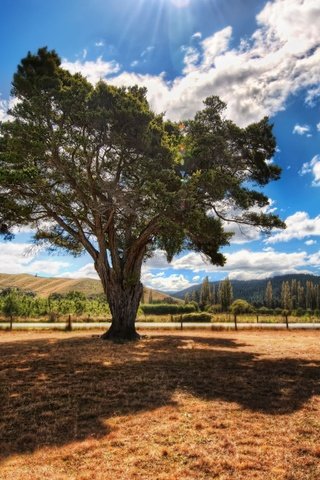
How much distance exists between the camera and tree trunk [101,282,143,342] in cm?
2064

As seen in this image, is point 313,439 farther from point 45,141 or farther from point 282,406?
point 45,141

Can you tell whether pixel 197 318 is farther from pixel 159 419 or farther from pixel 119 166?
pixel 159 419

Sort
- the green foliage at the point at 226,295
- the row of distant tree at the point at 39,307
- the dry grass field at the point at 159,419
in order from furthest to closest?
the green foliage at the point at 226,295, the row of distant tree at the point at 39,307, the dry grass field at the point at 159,419

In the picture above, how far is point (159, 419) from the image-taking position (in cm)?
712

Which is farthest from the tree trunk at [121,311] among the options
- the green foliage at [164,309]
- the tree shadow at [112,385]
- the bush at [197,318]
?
the green foliage at [164,309]

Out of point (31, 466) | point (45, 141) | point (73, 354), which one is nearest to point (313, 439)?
point (31, 466)

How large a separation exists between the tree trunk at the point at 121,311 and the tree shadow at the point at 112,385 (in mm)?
4659

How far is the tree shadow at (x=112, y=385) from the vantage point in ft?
22.6

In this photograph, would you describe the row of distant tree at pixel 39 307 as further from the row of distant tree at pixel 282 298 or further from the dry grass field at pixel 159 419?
the row of distant tree at pixel 282 298

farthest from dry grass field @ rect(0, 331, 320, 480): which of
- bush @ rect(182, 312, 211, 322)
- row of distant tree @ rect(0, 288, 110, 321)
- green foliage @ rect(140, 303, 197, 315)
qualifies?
green foliage @ rect(140, 303, 197, 315)

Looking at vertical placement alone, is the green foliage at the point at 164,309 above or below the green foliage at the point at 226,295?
below

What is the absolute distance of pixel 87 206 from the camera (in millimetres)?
19703

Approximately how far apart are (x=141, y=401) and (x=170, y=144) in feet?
41.7

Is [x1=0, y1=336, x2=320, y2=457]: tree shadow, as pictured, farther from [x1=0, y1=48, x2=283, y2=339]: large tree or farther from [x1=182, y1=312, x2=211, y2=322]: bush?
[x1=182, y1=312, x2=211, y2=322]: bush
